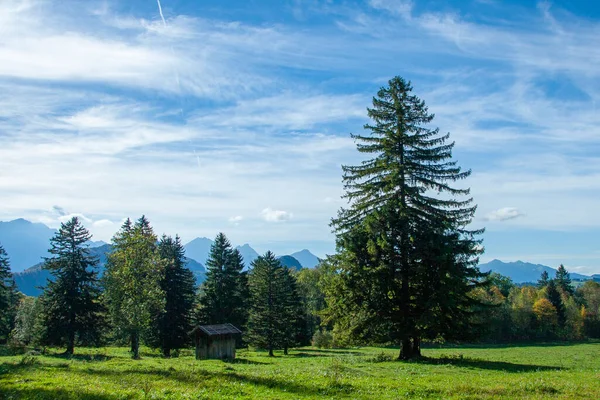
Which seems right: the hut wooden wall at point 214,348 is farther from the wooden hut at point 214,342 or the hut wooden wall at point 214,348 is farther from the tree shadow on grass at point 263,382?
the tree shadow on grass at point 263,382

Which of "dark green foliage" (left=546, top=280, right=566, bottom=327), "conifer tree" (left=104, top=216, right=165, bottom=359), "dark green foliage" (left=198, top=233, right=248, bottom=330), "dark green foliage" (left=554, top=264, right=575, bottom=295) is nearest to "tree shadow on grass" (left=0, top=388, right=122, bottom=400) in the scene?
"conifer tree" (left=104, top=216, right=165, bottom=359)

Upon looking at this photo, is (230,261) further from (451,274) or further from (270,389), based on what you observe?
(270,389)

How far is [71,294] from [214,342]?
18.2 metres

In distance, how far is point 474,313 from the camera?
91.2 ft

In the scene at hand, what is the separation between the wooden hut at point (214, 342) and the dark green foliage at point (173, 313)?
6494 millimetres

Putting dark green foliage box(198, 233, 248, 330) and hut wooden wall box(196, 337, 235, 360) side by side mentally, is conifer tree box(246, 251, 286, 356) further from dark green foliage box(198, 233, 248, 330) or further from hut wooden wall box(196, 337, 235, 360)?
hut wooden wall box(196, 337, 235, 360)

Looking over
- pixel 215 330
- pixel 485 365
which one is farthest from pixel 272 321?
pixel 485 365

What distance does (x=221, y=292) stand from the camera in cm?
5831

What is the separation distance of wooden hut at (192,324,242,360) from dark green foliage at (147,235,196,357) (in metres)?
6.49

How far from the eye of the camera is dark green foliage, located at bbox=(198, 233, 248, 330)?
57781mm

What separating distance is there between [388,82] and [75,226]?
39472mm

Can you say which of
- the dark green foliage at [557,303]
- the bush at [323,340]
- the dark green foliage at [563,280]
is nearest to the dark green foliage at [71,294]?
the bush at [323,340]

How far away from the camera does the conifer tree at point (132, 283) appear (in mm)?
40531

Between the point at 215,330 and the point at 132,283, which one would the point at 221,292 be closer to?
the point at 215,330
